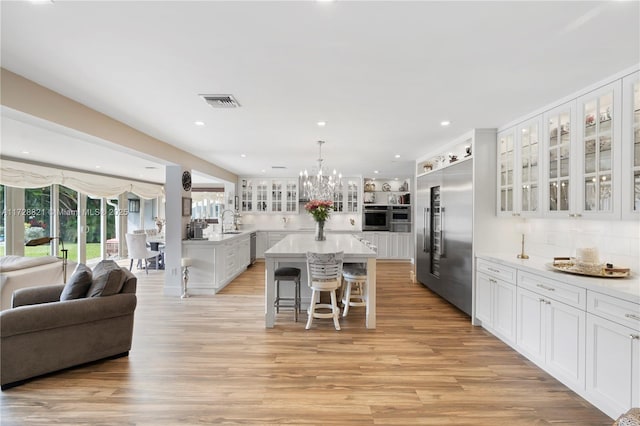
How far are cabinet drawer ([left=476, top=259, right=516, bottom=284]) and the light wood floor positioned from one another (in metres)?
0.74

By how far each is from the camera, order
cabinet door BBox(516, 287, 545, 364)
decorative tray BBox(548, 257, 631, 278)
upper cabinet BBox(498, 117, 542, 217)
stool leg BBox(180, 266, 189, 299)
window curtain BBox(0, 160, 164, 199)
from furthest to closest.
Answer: window curtain BBox(0, 160, 164, 199) → stool leg BBox(180, 266, 189, 299) → upper cabinet BBox(498, 117, 542, 217) → cabinet door BBox(516, 287, 545, 364) → decorative tray BBox(548, 257, 631, 278)

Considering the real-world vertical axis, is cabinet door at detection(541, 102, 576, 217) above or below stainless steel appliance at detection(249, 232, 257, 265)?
above

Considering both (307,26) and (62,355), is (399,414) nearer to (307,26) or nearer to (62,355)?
(307,26)

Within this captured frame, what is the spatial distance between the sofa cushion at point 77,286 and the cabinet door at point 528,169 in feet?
15.5

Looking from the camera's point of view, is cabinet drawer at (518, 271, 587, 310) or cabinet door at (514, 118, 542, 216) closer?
cabinet drawer at (518, 271, 587, 310)

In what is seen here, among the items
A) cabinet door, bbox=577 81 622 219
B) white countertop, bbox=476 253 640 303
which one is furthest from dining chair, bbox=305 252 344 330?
cabinet door, bbox=577 81 622 219

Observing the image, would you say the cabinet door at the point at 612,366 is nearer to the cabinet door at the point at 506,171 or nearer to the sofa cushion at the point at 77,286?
the cabinet door at the point at 506,171

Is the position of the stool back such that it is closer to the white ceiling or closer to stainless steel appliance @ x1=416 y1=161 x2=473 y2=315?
the white ceiling

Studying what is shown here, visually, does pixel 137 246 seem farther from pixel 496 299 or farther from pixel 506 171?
pixel 506 171

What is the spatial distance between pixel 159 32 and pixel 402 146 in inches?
158

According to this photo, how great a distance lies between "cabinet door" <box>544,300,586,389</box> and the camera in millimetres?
2422

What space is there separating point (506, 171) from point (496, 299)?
5.24 ft

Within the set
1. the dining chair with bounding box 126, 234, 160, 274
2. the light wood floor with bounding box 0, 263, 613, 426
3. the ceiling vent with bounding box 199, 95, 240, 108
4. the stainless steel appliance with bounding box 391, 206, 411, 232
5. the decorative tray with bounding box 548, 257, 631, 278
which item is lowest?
the light wood floor with bounding box 0, 263, 613, 426

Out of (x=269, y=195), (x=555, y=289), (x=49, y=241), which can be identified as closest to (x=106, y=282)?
(x=49, y=241)
